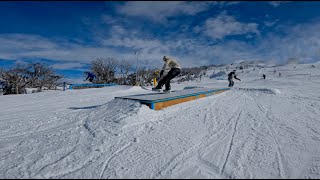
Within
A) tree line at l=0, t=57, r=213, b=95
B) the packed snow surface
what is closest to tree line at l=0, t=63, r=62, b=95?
tree line at l=0, t=57, r=213, b=95

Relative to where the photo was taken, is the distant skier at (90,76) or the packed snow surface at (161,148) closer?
the packed snow surface at (161,148)

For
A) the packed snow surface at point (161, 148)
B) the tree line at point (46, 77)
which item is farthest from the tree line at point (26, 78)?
the packed snow surface at point (161, 148)

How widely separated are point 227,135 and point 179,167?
161cm

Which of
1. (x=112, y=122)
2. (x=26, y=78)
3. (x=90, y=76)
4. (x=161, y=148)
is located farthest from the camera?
(x=90, y=76)

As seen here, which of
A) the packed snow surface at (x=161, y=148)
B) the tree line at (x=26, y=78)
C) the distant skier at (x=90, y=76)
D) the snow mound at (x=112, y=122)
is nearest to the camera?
the packed snow surface at (x=161, y=148)

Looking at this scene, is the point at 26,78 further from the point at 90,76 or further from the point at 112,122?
the point at 112,122

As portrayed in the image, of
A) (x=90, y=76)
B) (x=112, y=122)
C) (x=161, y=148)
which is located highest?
(x=90, y=76)

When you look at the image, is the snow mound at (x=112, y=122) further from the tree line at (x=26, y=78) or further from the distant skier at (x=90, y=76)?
the distant skier at (x=90, y=76)

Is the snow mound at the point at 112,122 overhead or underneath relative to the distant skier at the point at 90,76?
underneath

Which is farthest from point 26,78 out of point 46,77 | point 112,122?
point 112,122

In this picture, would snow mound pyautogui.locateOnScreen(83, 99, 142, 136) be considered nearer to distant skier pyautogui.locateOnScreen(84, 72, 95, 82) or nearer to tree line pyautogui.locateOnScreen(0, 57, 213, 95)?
tree line pyautogui.locateOnScreen(0, 57, 213, 95)

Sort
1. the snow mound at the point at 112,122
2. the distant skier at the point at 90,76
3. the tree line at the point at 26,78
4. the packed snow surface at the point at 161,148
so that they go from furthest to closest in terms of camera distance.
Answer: the distant skier at the point at 90,76
the tree line at the point at 26,78
the snow mound at the point at 112,122
the packed snow surface at the point at 161,148

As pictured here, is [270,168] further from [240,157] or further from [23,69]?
[23,69]

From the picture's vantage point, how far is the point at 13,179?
214 centimetres
